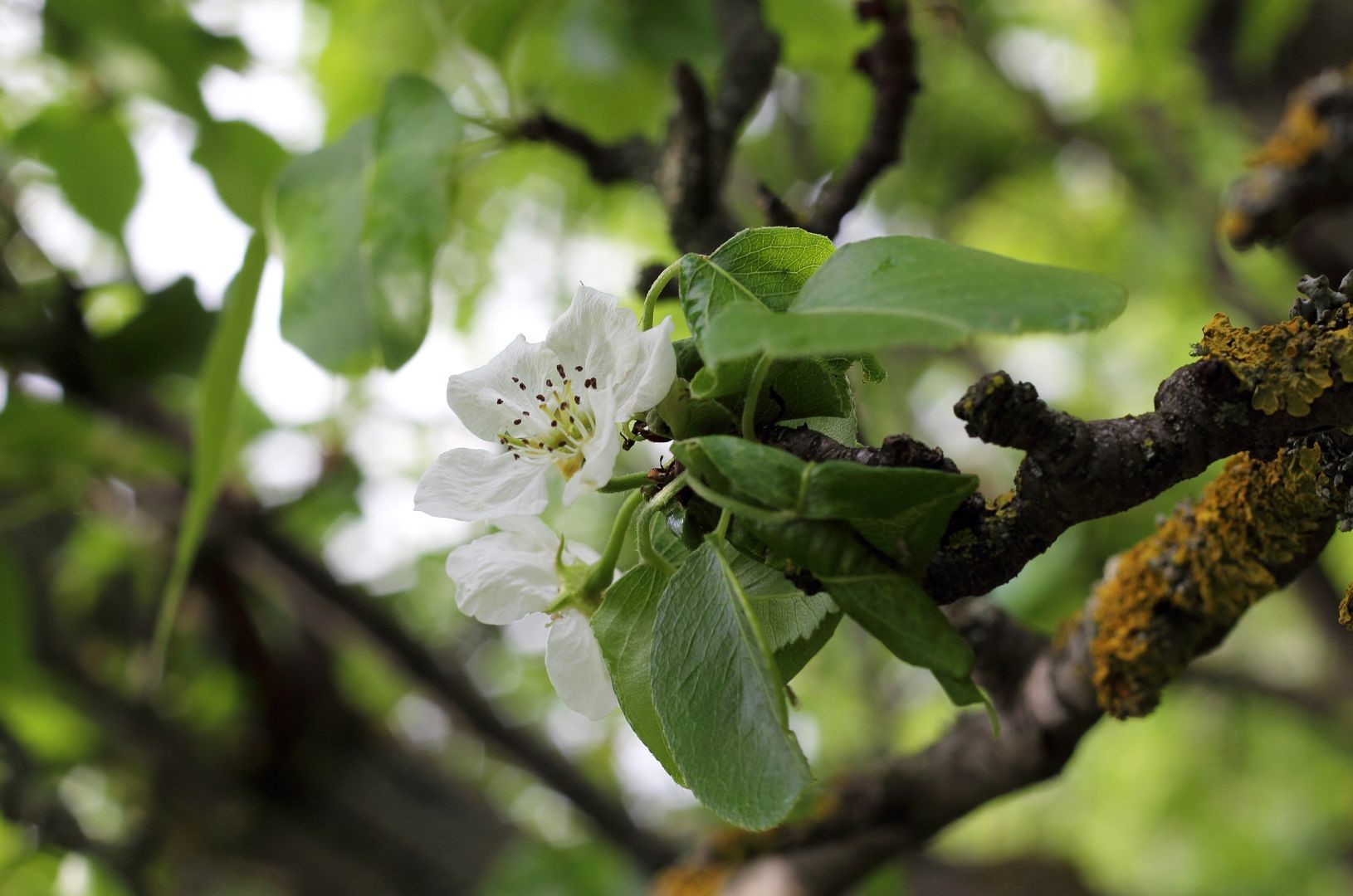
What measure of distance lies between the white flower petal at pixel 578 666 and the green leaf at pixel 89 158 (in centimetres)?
116

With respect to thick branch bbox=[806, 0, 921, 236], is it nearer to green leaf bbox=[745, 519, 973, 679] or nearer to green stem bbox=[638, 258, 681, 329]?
green stem bbox=[638, 258, 681, 329]

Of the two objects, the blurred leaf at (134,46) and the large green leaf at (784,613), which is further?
the blurred leaf at (134,46)

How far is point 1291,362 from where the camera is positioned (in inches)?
18.0

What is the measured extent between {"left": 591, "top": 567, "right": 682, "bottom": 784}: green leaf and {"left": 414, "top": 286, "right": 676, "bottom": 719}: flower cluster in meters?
0.02

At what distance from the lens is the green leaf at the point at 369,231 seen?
0.81 metres

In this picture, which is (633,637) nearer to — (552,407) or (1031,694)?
(552,407)

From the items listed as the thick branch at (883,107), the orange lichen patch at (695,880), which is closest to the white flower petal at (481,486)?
the thick branch at (883,107)

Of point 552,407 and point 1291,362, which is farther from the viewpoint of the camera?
point 552,407

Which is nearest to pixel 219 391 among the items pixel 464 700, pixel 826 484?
pixel 826 484

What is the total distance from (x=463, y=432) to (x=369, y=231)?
4.27 feet

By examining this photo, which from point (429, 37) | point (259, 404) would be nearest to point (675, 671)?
point (429, 37)

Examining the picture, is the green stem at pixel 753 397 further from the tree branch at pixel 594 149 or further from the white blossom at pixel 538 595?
the tree branch at pixel 594 149

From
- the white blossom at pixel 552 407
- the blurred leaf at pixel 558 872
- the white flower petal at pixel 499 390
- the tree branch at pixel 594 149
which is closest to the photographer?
the white blossom at pixel 552 407

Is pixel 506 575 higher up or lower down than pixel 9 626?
higher up
